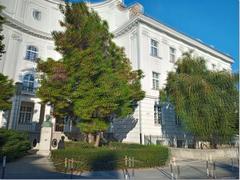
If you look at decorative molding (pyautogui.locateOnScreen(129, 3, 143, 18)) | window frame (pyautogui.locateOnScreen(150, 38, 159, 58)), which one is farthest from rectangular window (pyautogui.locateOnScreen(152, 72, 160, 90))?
decorative molding (pyautogui.locateOnScreen(129, 3, 143, 18))

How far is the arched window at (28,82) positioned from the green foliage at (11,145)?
38.6 ft

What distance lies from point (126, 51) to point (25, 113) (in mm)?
13467

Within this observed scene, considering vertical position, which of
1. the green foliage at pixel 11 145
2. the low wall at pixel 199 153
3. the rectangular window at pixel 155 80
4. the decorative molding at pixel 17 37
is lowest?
the low wall at pixel 199 153

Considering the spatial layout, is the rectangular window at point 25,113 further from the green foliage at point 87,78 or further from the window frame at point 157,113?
the window frame at point 157,113

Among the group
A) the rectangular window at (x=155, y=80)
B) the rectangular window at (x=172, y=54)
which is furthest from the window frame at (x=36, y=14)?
the rectangular window at (x=172, y=54)

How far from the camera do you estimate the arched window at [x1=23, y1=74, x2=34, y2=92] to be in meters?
25.5

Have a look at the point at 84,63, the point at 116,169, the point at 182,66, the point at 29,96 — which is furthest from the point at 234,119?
the point at 29,96

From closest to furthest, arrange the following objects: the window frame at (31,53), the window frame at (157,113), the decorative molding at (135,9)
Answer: the window frame at (157,113) → the decorative molding at (135,9) → the window frame at (31,53)

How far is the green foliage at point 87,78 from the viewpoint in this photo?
1338 cm

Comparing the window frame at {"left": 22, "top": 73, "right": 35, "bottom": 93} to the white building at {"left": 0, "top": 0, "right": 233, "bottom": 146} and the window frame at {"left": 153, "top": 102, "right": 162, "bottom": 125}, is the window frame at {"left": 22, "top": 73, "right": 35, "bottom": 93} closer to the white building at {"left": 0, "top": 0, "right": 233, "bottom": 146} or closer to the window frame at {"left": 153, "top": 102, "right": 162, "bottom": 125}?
the white building at {"left": 0, "top": 0, "right": 233, "bottom": 146}

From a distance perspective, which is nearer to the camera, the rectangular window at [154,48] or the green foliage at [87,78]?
the green foliage at [87,78]

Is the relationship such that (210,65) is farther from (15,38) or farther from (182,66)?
(15,38)

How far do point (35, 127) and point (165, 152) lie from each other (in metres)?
15.9

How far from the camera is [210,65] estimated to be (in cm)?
3036
